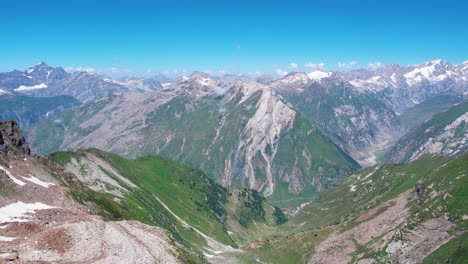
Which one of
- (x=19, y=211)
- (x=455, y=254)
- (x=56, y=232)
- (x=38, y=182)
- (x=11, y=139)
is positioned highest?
(x=11, y=139)

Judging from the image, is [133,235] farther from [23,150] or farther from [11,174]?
[23,150]

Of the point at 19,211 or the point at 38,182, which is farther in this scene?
the point at 38,182

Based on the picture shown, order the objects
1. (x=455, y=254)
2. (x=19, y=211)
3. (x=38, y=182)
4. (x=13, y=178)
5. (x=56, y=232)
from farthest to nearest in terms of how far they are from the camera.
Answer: (x=455, y=254) < (x=38, y=182) < (x=13, y=178) < (x=19, y=211) < (x=56, y=232)

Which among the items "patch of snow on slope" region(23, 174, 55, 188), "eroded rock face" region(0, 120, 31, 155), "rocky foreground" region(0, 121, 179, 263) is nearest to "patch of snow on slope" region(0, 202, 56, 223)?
"rocky foreground" region(0, 121, 179, 263)

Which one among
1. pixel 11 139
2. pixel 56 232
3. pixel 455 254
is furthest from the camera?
pixel 455 254

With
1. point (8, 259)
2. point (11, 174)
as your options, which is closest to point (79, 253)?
point (8, 259)

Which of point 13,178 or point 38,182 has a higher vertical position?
point 13,178

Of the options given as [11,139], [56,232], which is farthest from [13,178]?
[56,232]

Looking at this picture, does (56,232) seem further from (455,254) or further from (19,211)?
(455,254)
